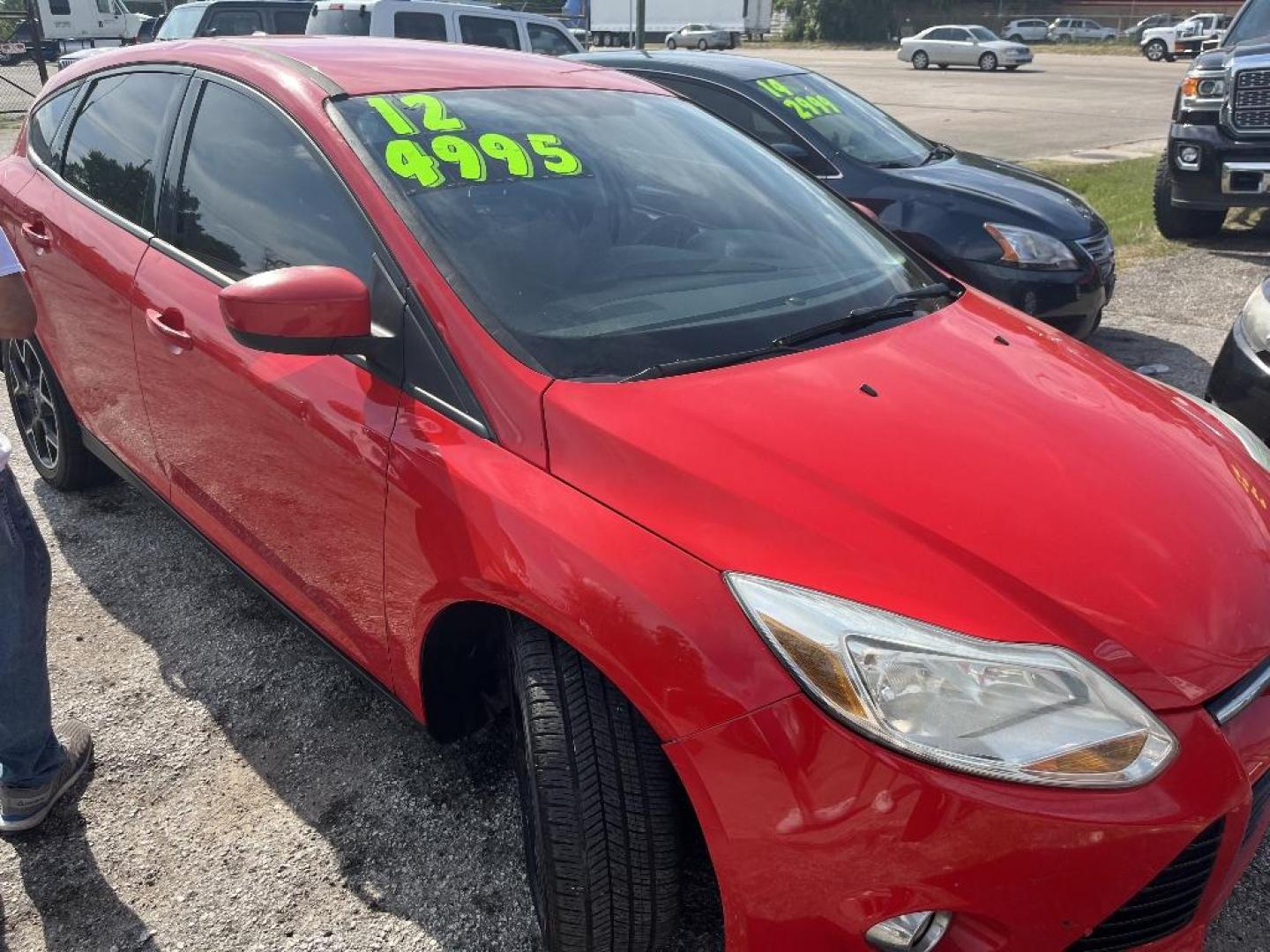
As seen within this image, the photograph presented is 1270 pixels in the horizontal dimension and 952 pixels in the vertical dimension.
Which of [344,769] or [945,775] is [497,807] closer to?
[344,769]

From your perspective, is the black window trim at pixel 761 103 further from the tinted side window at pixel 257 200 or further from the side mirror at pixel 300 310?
the side mirror at pixel 300 310

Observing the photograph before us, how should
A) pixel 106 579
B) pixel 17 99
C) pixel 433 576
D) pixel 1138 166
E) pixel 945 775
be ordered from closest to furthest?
pixel 945 775
pixel 433 576
pixel 106 579
pixel 1138 166
pixel 17 99

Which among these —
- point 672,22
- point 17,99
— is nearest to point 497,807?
point 17,99

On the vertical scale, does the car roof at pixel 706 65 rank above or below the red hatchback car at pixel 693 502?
above

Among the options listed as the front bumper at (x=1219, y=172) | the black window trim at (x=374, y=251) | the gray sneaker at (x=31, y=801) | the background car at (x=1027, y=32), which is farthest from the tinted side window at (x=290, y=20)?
the background car at (x=1027, y=32)

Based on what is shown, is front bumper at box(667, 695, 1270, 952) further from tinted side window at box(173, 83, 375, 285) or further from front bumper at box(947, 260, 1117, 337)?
front bumper at box(947, 260, 1117, 337)

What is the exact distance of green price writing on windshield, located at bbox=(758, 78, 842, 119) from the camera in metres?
5.88

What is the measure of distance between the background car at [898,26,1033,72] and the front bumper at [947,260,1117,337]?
32.7 metres

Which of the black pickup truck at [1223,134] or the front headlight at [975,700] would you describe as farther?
Answer: the black pickup truck at [1223,134]

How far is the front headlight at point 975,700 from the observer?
1.46 meters

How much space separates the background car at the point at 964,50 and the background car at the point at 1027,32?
11345mm

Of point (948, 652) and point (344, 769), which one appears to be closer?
point (948, 652)

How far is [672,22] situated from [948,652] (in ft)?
138

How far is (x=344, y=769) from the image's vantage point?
252 centimetres
